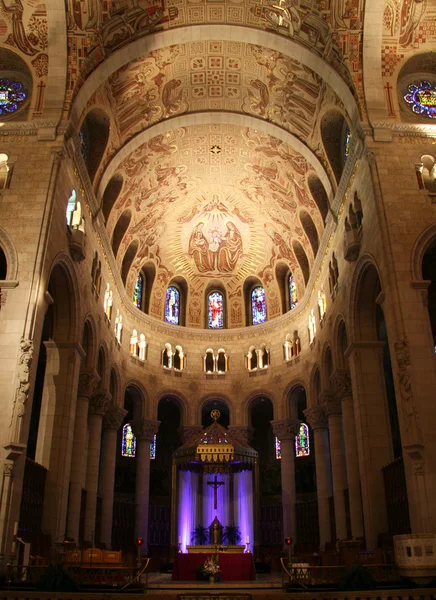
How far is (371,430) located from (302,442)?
1471cm

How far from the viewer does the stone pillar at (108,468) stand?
24.5 metres

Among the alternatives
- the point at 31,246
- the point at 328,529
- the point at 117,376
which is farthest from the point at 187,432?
the point at 31,246

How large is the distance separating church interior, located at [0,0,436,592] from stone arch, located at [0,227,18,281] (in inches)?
2.3

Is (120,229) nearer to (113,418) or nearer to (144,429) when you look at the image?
(113,418)

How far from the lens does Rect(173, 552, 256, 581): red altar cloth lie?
16.5 meters

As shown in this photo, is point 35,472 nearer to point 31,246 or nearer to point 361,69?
point 31,246

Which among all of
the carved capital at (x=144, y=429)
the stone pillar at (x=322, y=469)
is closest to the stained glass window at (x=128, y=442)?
the carved capital at (x=144, y=429)

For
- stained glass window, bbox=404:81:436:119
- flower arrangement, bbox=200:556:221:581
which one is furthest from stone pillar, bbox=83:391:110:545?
stained glass window, bbox=404:81:436:119

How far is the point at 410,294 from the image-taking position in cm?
1591

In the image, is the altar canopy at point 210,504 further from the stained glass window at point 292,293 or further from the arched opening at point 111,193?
the arched opening at point 111,193

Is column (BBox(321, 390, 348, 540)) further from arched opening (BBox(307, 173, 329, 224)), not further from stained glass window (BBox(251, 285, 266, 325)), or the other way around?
stained glass window (BBox(251, 285, 266, 325))

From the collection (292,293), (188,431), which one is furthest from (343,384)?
(188,431)

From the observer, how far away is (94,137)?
23.6m

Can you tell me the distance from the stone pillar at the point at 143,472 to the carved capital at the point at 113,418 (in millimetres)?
2442
